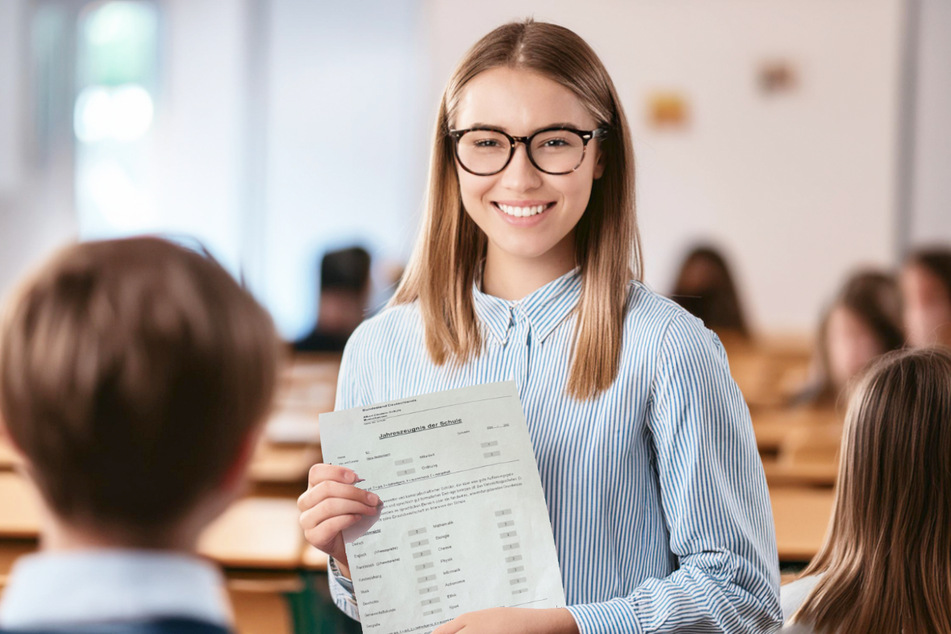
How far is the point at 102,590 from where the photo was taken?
727mm

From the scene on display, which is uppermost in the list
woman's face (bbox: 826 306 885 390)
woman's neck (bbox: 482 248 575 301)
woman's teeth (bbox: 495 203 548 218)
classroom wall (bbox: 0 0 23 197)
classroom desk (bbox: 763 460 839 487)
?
classroom wall (bbox: 0 0 23 197)

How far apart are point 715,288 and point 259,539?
397cm

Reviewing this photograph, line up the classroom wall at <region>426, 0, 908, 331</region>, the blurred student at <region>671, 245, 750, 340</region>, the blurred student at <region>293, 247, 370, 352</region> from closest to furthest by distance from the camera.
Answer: the blurred student at <region>293, 247, 370, 352</region>
the blurred student at <region>671, 245, 750, 340</region>
the classroom wall at <region>426, 0, 908, 331</region>

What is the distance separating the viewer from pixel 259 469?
3.68 meters

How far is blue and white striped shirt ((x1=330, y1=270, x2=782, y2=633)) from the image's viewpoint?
3.83 ft

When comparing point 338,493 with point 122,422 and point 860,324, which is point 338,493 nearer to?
point 122,422

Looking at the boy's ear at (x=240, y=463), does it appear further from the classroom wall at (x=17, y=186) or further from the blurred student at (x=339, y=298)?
the classroom wall at (x=17, y=186)

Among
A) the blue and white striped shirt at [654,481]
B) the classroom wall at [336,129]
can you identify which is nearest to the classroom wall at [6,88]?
the classroom wall at [336,129]

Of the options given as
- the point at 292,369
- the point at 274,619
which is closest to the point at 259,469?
the point at 274,619

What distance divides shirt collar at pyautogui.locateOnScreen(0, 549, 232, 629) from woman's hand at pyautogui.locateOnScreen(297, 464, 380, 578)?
411 mm

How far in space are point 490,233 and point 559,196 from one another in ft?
0.36

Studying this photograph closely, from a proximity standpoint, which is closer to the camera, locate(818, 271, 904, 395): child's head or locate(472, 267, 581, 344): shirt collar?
locate(472, 267, 581, 344): shirt collar

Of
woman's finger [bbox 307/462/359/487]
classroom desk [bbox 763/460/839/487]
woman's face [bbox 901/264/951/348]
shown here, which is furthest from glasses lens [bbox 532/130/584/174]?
woman's face [bbox 901/264/951/348]

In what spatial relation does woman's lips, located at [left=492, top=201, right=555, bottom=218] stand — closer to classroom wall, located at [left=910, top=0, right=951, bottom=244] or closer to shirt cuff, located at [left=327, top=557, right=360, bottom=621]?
shirt cuff, located at [left=327, top=557, right=360, bottom=621]
